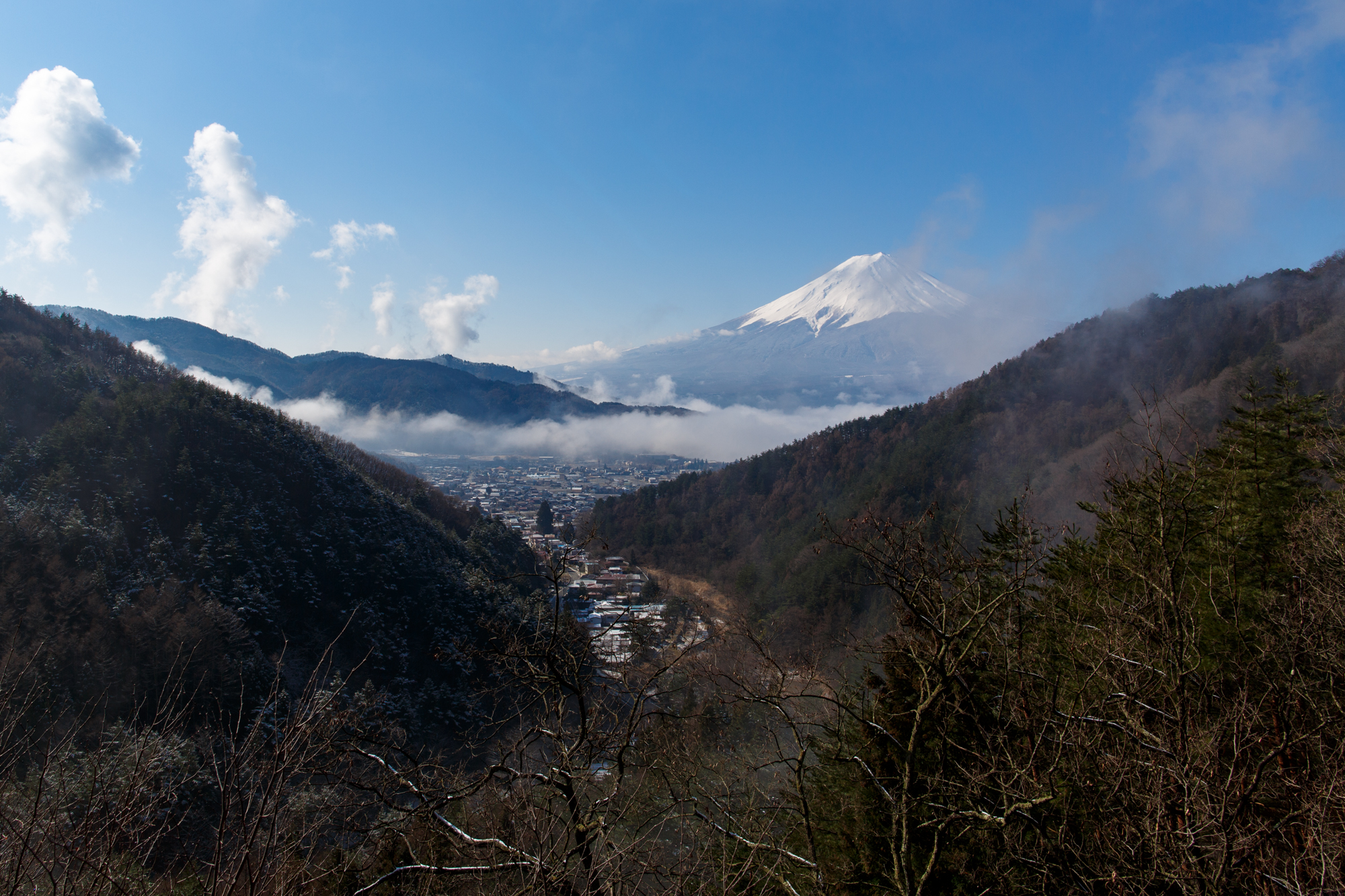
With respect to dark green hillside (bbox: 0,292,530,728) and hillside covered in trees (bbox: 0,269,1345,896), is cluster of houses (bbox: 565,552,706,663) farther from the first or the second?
dark green hillside (bbox: 0,292,530,728)

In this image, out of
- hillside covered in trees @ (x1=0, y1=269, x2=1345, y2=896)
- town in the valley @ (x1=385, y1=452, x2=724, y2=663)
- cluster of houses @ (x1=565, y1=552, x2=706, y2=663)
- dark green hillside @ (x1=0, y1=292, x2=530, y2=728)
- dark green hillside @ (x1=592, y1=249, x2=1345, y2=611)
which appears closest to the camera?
hillside covered in trees @ (x1=0, y1=269, x2=1345, y2=896)

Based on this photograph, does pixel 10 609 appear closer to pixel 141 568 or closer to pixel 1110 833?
pixel 141 568

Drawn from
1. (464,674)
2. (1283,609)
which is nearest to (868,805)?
(1283,609)

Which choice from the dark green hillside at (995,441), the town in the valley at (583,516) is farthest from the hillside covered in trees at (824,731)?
the dark green hillside at (995,441)

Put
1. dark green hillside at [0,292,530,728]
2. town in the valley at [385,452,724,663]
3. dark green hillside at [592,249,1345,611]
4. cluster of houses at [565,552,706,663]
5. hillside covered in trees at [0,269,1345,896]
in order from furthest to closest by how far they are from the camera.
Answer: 1. dark green hillside at [592,249,1345,611]
2. dark green hillside at [0,292,530,728]
3. cluster of houses at [565,552,706,663]
4. town in the valley at [385,452,724,663]
5. hillside covered in trees at [0,269,1345,896]

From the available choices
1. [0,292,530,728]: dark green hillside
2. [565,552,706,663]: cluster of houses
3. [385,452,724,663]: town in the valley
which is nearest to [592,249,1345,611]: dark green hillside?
[565,552,706,663]: cluster of houses

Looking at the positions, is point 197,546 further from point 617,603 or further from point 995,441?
point 995,441
